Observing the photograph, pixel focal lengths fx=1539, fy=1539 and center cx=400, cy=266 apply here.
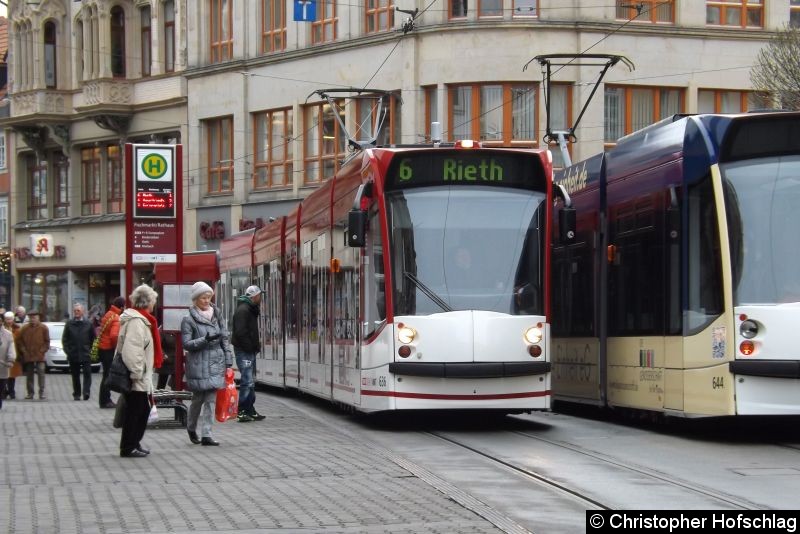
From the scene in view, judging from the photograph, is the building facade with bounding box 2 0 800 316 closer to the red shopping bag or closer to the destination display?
the destination display

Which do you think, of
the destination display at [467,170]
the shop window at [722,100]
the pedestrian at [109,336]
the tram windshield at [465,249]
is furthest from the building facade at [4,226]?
the tram windshield at [465,249]

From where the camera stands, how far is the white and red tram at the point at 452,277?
15891 millimetres

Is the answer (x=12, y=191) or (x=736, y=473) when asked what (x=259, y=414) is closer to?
(x=736, y=473)

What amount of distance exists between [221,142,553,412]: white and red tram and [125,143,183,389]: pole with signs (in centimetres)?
385

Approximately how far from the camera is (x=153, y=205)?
20.2 metres

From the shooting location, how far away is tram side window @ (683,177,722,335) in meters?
14.4

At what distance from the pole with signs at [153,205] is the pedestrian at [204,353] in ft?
16.4

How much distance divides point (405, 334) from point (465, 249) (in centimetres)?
109

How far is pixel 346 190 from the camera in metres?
18.5

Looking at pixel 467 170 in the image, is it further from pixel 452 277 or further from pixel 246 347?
pixel 246 347

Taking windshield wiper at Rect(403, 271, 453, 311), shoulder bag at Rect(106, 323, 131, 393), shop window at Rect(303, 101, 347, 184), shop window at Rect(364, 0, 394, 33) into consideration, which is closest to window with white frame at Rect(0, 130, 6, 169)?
shop window at Rect(303, 101, 347, 184)

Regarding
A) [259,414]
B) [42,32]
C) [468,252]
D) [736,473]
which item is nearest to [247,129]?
[42,32]

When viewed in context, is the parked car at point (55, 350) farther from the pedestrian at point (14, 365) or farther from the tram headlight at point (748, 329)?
the tram headlight at point (748, 329)

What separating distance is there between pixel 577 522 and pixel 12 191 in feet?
177
